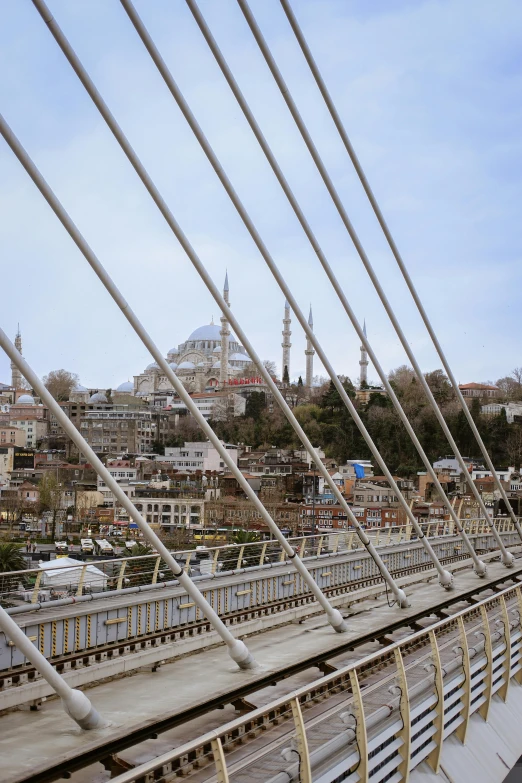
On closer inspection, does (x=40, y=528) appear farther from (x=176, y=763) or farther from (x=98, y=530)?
(x=176, y=763)

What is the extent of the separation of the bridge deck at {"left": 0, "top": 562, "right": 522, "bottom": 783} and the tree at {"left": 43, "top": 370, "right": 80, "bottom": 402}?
98553 mm

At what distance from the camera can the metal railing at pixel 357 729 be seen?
3852mm

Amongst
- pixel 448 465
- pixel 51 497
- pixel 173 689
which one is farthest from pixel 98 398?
pixel 173 689

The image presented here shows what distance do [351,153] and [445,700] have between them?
5.97m

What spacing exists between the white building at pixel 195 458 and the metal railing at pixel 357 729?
72.3m

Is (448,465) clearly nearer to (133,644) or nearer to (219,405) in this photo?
(219,405)

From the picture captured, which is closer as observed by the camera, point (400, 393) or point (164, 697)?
point (164, 697)

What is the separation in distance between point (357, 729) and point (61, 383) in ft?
365

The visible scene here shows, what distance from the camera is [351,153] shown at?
384 inches

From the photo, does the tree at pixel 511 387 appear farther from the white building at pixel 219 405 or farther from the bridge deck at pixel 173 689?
the bridge deck at pixel 173 689

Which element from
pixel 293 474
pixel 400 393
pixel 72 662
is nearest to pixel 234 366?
pixel 400 393

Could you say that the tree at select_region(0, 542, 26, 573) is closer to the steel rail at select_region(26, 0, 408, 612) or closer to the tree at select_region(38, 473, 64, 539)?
the steel rail at select_region(26, 0, 408, 612)

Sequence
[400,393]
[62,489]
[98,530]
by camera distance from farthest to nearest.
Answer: [400,393] < [62,489] < [98,530]

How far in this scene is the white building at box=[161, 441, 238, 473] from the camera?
8038 centimetres
